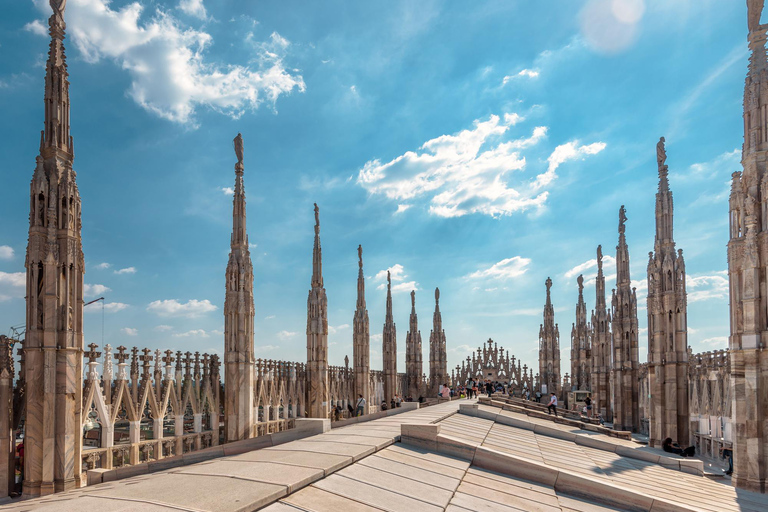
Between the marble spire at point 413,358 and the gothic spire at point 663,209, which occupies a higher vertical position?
the gothic spire at point 663,209

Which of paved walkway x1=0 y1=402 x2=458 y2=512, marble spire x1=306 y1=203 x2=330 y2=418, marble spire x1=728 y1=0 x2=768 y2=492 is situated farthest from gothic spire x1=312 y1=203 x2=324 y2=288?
marble spire x1=728 y1=0 x2=768 y2=492

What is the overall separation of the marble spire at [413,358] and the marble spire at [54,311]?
34.9 m

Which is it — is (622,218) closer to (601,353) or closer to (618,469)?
(601,353)

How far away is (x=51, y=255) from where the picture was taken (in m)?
10.3

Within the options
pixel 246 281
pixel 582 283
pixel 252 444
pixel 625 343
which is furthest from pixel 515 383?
pixel 252 444

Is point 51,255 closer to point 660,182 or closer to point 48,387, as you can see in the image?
point 48,387

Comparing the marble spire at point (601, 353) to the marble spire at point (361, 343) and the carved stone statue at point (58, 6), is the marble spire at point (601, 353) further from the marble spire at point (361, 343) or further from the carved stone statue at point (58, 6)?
the carved stone statue at point (58, 6)

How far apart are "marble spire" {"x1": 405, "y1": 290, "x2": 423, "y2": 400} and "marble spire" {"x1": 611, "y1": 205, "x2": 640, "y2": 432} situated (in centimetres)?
1767

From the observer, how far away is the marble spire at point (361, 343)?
31.6m

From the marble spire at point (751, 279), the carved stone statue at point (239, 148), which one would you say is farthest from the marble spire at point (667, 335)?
the carved stone statue at point (239, 148)

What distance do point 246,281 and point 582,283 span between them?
37.0 m

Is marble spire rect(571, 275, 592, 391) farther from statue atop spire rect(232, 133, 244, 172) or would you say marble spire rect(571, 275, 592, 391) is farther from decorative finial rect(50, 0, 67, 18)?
decorative finial rect(50, 0, 67, 18)

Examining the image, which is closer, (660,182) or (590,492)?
(590,492)

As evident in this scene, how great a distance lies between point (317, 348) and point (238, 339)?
794 cm
